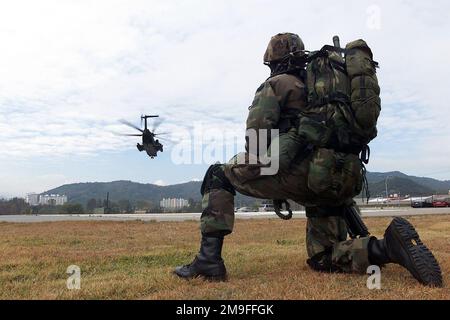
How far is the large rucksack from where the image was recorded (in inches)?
162

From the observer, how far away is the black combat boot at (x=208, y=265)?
432 cm

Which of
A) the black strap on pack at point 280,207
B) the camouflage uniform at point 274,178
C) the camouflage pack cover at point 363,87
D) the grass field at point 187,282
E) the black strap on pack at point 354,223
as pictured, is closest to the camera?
the grass field at point 187,282

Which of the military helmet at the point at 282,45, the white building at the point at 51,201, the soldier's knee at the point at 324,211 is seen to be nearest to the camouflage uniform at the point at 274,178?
the soldier's knee at the point at 324,211

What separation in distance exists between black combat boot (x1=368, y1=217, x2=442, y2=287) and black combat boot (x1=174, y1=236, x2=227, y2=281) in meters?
1.59

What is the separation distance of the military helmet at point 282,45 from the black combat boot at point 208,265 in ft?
6.87

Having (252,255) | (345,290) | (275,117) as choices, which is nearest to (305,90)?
(275,117)

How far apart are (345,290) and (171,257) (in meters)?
3.42

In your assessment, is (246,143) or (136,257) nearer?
(246,143)

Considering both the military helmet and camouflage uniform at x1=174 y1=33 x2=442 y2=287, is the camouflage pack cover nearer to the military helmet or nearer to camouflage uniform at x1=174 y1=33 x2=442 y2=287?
camouflage uniform at x1=174 y1=33 x2=442 y2=287

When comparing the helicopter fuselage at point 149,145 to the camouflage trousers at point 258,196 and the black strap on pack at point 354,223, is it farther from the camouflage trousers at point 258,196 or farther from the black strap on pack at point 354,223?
the camouflage trousers at point 258,196

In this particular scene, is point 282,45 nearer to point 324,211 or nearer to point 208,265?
point 324,211

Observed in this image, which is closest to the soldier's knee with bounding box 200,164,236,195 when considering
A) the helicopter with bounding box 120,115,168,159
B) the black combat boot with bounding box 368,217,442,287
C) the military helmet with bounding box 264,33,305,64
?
the military helmet with bounding box 264,33,305,64
